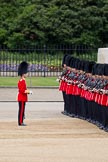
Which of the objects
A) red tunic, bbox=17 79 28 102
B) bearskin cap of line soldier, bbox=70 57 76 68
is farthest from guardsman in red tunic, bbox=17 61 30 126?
bearskin cap of line soldier, bbox=70 57 76 68

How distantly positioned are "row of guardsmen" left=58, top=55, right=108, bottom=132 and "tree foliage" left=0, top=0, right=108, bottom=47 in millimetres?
23164

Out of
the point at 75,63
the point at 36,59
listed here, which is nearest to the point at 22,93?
the point at 75,63

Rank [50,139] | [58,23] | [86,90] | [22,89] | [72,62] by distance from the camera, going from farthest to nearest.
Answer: [58,23]
[72,62]
[86,90]
[22,89]
[50,139]

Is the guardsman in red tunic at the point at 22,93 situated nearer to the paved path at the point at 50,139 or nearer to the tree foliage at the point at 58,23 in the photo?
the paved path at the point at 50,139

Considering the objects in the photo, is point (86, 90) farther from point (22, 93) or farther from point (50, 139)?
point (50, 139)

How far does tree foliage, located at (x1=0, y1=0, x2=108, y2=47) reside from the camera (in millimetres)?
47062

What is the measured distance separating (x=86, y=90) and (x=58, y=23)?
26395 mm

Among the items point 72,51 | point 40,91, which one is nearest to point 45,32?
point 72,51

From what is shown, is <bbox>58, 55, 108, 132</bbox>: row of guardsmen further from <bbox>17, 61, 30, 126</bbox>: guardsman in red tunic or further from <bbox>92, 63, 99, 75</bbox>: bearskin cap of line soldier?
<bbox>17, 61, 30, 126</bbox>: guardsman in red tunic

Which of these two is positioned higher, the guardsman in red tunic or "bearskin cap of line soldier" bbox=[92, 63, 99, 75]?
"bearskin cap of line soldier" bbox=[92, 63, 99, 75]

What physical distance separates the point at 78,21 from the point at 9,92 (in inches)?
676

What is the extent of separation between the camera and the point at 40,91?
104 feet

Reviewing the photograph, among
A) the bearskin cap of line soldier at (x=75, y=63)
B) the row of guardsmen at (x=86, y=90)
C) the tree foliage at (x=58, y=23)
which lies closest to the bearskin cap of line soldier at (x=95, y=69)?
the row of guardsmen at (x=86, y=90)

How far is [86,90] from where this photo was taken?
69.8 feet
